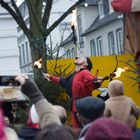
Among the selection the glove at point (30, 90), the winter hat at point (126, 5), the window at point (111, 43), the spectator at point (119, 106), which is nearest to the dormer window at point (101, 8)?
the window at point (111, 43)

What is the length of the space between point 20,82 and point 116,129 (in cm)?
100

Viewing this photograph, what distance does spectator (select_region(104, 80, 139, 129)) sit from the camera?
7719 mm

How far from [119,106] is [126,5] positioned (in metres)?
3.01

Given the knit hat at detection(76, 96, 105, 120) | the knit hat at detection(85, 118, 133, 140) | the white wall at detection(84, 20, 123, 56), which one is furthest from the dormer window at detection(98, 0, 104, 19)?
the knit hat at detection(85, 118, 133, 140)

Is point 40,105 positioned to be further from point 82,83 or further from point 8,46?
point 8,46

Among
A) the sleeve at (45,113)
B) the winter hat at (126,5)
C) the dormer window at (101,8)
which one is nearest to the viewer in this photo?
the sleeve at (45,113)

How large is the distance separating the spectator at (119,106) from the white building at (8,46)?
17041mm

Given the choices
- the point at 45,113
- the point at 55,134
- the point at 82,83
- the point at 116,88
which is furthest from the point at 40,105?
the point at 82,83

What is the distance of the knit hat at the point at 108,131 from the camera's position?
3.60 metres

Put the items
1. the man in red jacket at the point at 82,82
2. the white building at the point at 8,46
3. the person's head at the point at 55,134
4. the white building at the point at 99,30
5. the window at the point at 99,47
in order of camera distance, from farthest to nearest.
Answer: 1. the window at the point at 99,47
2. the white building at the point at 99,30
3. the white building at the point at 8,46
4. the man in red jacket at the point at 82,82
5. the person's head at the point at 55,134

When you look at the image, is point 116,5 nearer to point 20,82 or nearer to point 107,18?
point 20,82

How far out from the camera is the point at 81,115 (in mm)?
5570

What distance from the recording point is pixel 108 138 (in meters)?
3.60

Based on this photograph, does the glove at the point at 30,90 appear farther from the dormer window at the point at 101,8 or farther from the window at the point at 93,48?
the dormer window at the point at 101,8
